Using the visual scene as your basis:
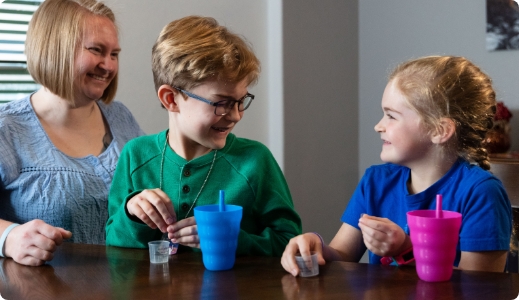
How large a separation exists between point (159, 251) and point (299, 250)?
32 cm

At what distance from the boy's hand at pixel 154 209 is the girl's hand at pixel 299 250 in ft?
0.96

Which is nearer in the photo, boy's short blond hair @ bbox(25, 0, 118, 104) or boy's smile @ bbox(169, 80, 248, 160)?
boy's smile @ bbox(169, 80, 248, 160)

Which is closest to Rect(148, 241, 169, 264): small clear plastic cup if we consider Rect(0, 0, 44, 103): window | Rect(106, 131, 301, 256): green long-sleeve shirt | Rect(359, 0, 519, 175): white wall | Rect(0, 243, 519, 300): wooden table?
Rect(0, 243, 519, 300): wooden table

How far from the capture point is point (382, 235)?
1290mm

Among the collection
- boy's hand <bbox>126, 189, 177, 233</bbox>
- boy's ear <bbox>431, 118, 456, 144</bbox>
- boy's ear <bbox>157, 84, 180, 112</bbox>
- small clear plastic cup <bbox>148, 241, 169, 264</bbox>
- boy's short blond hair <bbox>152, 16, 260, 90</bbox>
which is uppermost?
boy's short blond hair <bbox>152, 16, 260, 90</bbox>

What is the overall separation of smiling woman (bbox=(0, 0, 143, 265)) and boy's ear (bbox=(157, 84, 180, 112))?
0.47 metres

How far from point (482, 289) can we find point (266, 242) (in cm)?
57

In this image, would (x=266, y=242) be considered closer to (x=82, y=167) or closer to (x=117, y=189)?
(x=117, y=189)

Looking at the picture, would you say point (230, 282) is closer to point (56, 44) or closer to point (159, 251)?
point (159, 251)

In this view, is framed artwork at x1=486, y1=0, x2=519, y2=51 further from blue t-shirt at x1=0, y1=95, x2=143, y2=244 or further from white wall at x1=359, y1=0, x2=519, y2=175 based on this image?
blue t-shirt at x1=0, y1=95, x2=143, y2=244

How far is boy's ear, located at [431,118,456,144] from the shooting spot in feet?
5.00

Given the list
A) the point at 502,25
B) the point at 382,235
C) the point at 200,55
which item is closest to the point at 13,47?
the point at 200,55

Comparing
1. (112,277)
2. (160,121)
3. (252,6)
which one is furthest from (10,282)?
(252,6)

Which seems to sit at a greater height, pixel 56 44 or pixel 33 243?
pixel 56 44
